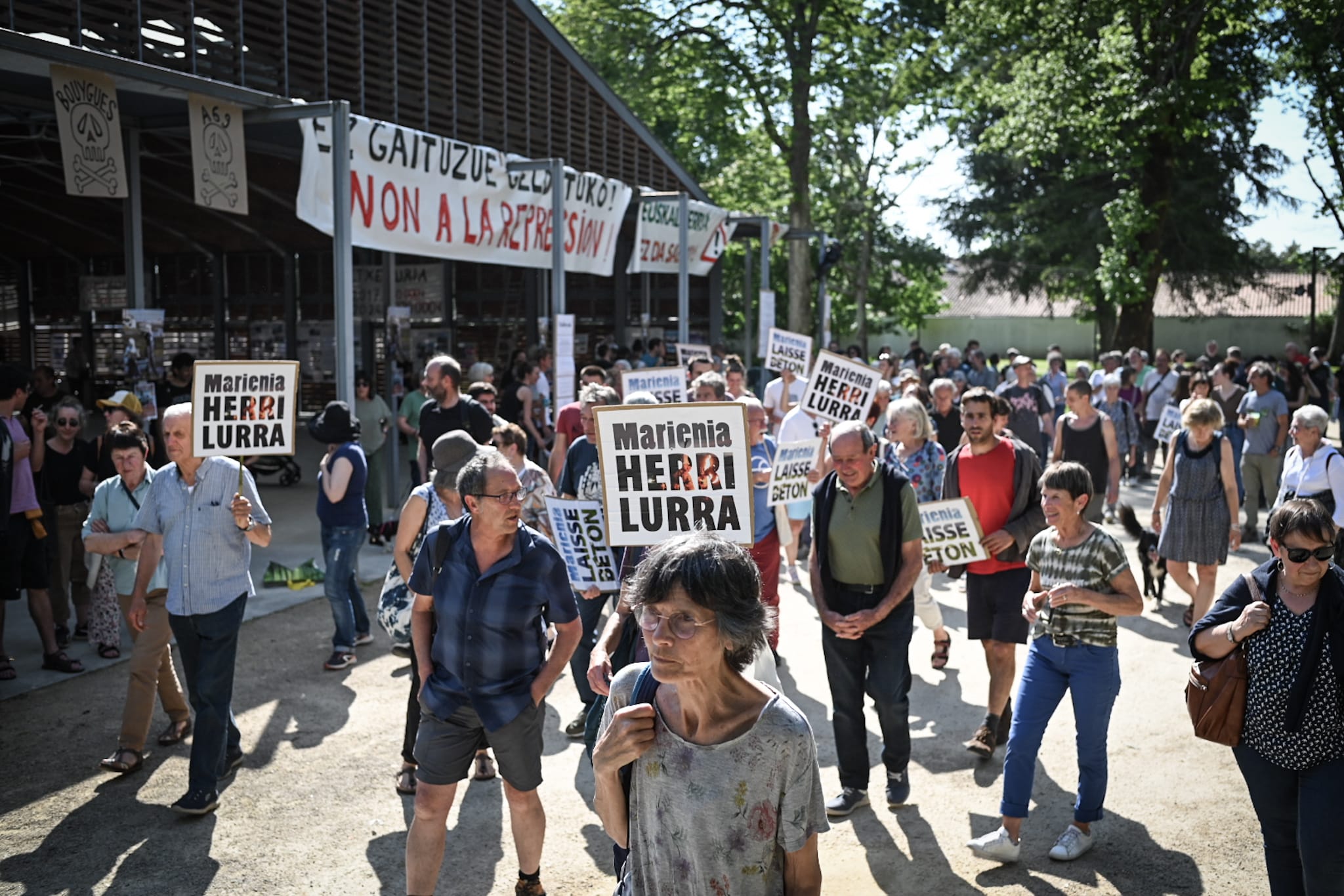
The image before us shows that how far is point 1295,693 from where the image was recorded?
3986 millimetres

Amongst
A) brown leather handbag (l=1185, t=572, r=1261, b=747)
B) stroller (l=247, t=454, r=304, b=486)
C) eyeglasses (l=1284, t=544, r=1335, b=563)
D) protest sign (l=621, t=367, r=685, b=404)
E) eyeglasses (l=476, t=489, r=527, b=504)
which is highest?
protest sign (l=621, t=367, r=685, b=404)

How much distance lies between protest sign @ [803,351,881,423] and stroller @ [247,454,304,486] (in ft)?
31.4

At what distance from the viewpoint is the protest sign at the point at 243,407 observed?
6223 mm

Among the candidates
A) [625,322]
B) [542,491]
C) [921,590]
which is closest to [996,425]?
[921,590]

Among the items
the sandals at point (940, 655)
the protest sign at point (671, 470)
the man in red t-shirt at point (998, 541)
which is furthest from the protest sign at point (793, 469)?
the protest sign at point (671, 470)

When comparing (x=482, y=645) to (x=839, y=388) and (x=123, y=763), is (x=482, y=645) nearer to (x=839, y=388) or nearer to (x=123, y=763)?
(x=123, y=763)

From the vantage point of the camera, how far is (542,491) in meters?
7.12

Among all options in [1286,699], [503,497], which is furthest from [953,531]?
[503,497]

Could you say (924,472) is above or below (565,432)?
below

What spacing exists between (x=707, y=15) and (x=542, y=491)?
2556 cm

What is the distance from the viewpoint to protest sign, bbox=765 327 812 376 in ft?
45.1

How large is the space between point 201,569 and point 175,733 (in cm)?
158

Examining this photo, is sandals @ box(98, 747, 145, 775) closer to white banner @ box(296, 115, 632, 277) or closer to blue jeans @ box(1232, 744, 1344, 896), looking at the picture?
blue jeans @ box(1232, 744, 1344, 896)

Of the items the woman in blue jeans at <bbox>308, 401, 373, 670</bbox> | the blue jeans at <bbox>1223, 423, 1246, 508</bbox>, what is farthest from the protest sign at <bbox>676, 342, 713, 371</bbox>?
the woman in blue jeans at <bbox>308, 401, 373, 670</bbox>
